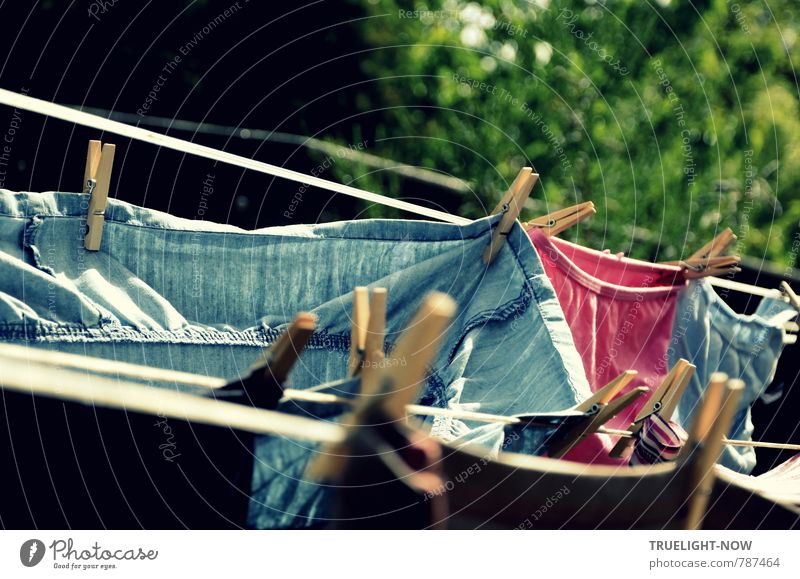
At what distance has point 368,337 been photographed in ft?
2.89

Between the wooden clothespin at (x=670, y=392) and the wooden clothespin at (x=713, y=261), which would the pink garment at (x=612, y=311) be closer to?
the wooden clothespin at (x=713, y=261)

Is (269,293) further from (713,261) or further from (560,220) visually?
(713,261)

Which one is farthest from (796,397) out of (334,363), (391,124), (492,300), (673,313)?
(391,124)

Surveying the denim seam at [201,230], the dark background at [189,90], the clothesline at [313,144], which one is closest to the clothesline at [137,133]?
the denim seam at [201,230]

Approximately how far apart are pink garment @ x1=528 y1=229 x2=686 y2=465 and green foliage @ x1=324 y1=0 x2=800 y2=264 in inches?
46.2

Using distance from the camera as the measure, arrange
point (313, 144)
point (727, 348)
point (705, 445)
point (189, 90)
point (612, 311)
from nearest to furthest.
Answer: point (705, 445) < point (612, 311) < point (727, 348) < point (313, 144) < point (189, 90)

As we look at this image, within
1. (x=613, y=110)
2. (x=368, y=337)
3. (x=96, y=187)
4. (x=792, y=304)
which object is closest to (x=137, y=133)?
(x=96, y=187)

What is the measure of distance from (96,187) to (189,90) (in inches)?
84.9

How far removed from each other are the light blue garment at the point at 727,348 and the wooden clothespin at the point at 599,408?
1.77ft

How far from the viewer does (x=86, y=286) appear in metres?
1.17
